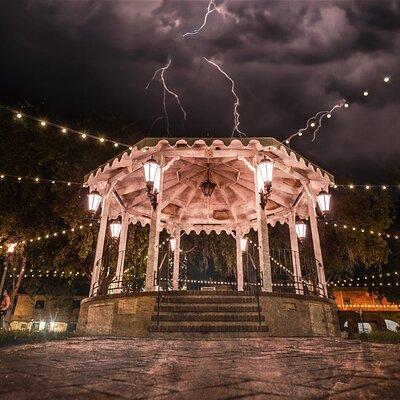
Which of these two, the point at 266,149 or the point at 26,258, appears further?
the point at 26,258

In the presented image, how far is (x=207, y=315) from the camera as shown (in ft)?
22.1

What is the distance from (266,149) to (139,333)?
6163mm

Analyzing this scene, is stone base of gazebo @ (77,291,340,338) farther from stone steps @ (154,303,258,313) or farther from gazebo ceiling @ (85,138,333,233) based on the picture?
gazebo ceiling @ (85,138,333,233)

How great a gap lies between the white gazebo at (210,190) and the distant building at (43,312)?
2990 cm

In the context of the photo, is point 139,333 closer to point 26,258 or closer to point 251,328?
Answer: point 251,328

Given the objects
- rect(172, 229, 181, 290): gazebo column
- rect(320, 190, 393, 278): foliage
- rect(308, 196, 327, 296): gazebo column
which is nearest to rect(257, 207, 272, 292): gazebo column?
rect(308, 196, 327, 296): gazebo column

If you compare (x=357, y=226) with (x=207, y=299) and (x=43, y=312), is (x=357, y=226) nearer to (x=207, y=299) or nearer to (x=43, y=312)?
(x=207, y=299)

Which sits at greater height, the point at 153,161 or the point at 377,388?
the point at 153,161

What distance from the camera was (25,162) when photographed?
51.8 feet

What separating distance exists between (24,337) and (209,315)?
11.7ft

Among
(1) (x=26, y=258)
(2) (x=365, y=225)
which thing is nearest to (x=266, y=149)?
(2) (x=365, y=225)

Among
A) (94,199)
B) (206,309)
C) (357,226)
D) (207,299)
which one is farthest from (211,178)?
(357,226)

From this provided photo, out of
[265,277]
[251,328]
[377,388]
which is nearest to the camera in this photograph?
[377,388]

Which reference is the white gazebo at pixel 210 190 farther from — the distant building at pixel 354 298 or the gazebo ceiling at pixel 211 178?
the distant building at pixel 354 298
